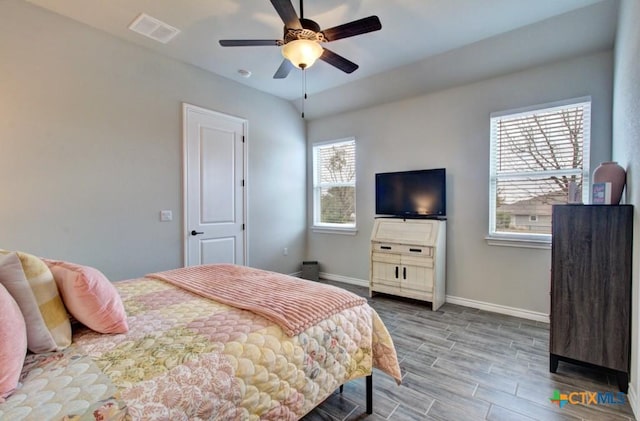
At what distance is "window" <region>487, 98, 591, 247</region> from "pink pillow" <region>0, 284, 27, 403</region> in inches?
152

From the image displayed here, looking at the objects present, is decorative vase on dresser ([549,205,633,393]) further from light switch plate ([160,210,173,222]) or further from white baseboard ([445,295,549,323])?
light switch plate ([160,210,173,222])

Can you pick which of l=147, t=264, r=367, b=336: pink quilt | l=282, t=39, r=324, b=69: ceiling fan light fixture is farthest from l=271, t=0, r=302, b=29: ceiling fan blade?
l=147, t=264, r=367, b=336: pink quilt

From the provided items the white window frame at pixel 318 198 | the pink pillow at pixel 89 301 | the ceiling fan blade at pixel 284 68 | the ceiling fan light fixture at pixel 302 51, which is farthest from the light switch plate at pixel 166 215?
the white window frame at pixel 318 198

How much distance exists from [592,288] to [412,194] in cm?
211

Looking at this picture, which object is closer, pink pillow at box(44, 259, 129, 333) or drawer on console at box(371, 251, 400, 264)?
pink pillow at box(44, 259, 129, 333)

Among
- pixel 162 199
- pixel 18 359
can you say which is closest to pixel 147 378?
pixel 18 359

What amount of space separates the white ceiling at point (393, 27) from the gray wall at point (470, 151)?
9.1 inches

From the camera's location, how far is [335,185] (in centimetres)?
489

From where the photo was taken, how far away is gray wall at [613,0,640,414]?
1793 millimetres

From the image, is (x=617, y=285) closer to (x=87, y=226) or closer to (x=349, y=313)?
(x=349, y=313)

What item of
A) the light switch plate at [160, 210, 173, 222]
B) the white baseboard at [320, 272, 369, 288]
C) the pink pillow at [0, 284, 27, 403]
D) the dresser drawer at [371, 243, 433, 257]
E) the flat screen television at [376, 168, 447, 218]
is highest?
the flat screen television at [376, 168, 447, 218]

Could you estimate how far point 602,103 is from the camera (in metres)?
2.83

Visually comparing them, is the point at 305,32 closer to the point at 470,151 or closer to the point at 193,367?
the point at 193,367

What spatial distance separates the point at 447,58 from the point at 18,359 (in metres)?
3.99
